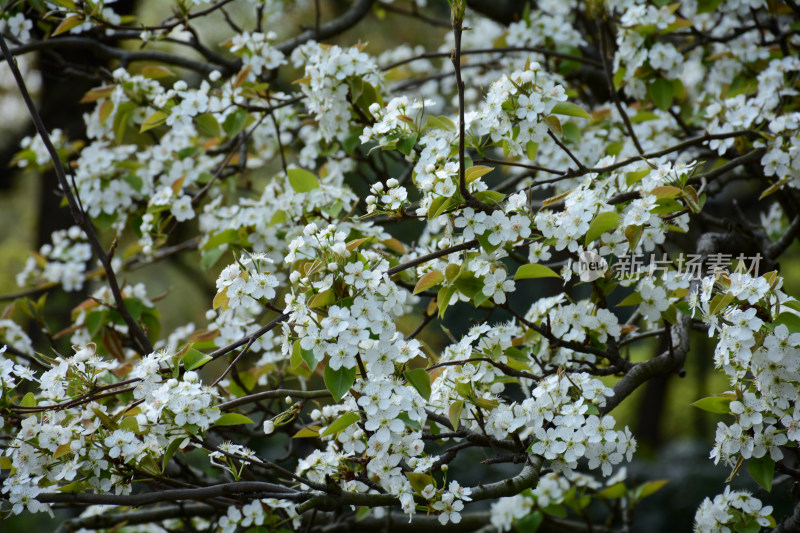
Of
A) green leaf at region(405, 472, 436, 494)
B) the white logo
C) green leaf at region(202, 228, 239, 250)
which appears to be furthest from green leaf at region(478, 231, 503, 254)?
green leaf at region(202, 228, 239, 250)

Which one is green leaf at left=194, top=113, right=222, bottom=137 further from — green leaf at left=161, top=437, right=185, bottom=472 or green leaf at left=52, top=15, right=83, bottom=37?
green leaf at left=161, top=437, right=185, bottom=472

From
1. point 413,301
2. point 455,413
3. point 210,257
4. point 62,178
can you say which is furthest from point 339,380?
point 210,257

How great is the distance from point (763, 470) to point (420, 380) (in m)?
0.83

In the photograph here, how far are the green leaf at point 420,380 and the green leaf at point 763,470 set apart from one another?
0.79 meters

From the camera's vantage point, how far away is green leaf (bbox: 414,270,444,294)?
1.59 metres

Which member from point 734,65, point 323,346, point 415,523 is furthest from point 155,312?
point 734,65

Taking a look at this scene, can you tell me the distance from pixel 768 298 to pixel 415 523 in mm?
1503

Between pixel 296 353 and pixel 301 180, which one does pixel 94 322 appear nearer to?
pixel 301 180

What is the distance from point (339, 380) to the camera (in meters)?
1.42

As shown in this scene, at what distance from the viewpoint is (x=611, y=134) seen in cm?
275

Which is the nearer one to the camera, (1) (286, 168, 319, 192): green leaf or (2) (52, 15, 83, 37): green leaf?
(1) (286, 168, 319, 192): green leaf

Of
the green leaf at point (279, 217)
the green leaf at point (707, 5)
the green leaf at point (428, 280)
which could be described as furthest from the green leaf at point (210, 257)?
the green leaf at point (707, 5)

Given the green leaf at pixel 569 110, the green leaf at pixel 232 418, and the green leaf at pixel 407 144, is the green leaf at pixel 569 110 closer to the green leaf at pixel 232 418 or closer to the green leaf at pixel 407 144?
the green leaf at pixel 407 144

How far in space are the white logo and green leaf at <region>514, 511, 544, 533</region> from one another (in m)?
1.20
